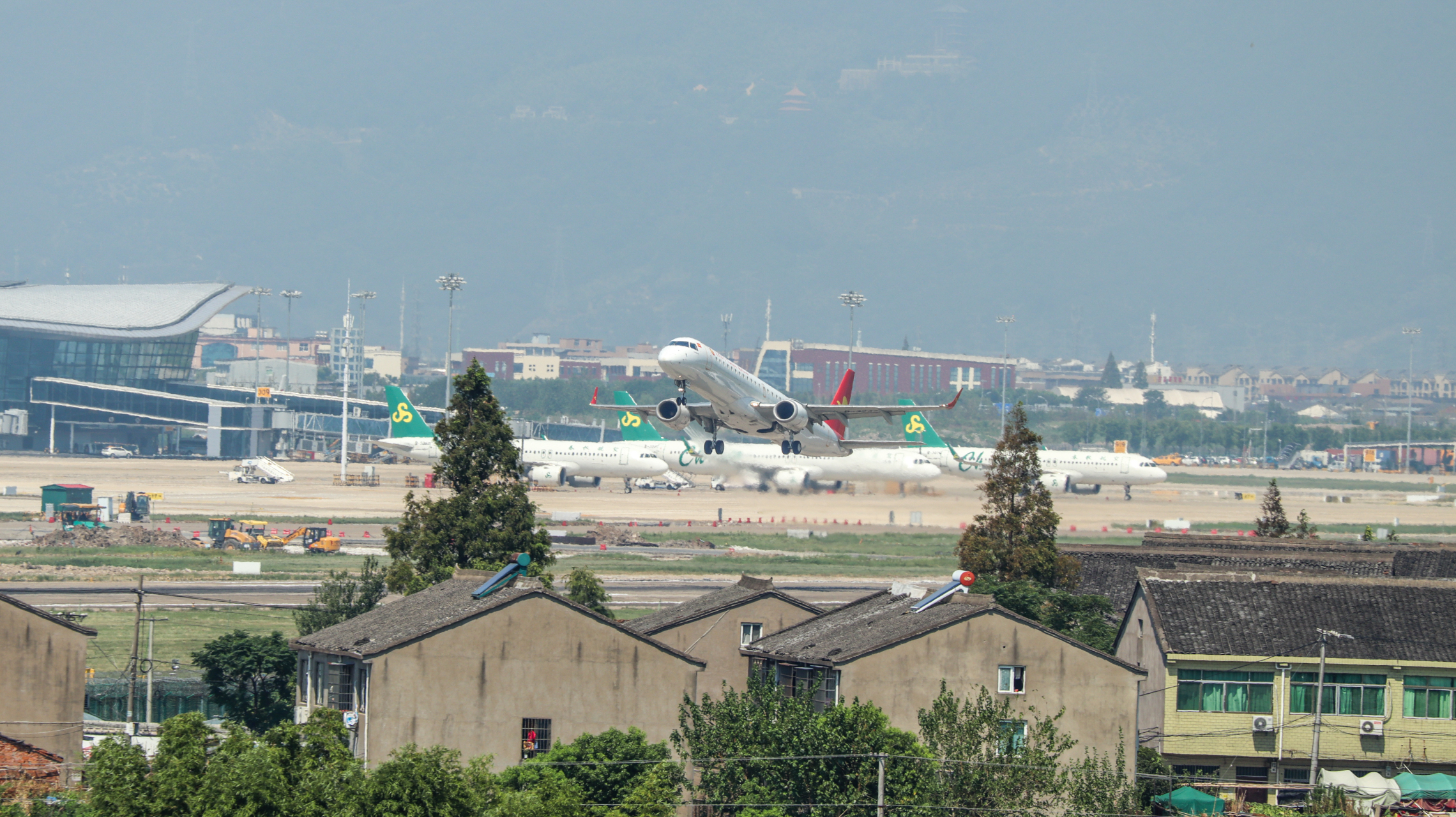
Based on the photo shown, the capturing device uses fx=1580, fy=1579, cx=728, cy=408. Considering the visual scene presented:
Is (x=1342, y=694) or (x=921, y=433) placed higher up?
(x=921, y=433)

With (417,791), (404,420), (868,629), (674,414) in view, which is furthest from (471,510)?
(404,420)

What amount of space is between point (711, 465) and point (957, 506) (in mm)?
31969

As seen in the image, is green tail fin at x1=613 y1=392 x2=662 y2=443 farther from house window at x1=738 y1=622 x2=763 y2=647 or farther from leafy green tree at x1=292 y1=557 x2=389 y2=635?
house window at x1=738 y1=622 x2=763 y2=647

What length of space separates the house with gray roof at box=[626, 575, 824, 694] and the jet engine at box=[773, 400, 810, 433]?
29646 millimetres

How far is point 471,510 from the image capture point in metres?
67.9

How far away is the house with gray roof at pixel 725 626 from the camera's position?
5250 cm

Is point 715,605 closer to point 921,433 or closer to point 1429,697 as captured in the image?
point 1429,697

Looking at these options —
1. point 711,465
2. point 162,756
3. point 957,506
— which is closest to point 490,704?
point 162,756

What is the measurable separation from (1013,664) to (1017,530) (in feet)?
109

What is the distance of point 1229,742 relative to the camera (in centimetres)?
5244

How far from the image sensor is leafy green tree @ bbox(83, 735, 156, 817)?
106 ft

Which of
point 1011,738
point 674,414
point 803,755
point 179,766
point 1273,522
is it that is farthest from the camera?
point 1273,522

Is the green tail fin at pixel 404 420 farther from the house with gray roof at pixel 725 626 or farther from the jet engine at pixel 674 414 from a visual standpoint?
the house with gray roof at pixel 725 626

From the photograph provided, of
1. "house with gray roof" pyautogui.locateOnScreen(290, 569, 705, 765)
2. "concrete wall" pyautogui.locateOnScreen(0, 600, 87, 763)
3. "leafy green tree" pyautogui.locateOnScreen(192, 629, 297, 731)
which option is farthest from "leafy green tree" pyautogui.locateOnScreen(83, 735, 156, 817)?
"leafy green tree" pyautogui.locateOnScreen(192, 629, 297, 731)
